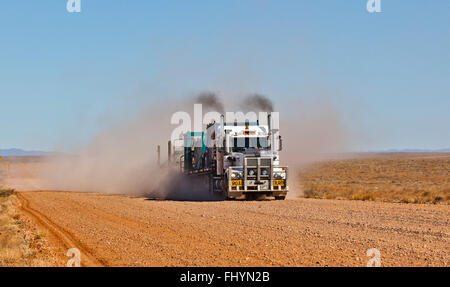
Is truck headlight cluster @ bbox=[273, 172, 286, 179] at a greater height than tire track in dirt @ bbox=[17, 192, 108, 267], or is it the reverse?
truck headlight cluster @ bbox=[273, 172, 286, 179]

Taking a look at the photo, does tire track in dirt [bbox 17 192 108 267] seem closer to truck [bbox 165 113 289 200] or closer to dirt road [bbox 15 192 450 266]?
dirt road [bbox 15 192 450 266]

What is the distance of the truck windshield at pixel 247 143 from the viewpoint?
26.8 m

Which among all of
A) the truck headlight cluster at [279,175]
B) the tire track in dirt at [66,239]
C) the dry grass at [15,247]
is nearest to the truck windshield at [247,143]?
the truck headlight cluster at [279,175]

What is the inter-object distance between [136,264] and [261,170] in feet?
54.0

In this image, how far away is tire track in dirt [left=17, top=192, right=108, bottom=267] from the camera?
1020 cm

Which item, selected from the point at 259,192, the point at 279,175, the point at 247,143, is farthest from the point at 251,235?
the point at 247,143

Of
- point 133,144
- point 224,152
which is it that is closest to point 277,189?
point 224,152

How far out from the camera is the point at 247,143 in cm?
2689

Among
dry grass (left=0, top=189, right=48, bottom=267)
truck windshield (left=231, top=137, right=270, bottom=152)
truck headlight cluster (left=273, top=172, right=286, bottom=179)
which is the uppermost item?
truck windshield (left=231, top=137, right=270, bottom=152)

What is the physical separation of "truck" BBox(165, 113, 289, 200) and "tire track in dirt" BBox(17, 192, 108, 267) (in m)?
8.72

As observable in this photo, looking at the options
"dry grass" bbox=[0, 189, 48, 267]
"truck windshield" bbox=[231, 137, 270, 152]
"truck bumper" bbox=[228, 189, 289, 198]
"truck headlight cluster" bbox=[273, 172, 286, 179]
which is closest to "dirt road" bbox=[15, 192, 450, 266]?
"dry grass" bbox=[0, 189, 48, 267]

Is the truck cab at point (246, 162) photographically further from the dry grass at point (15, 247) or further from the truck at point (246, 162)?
the dry grass at point (15, 247)

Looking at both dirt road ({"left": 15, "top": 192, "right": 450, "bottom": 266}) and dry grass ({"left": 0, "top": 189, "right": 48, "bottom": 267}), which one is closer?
dry grass ({"left": 0, "top": 189, "right": 48, "bottom": 267})
